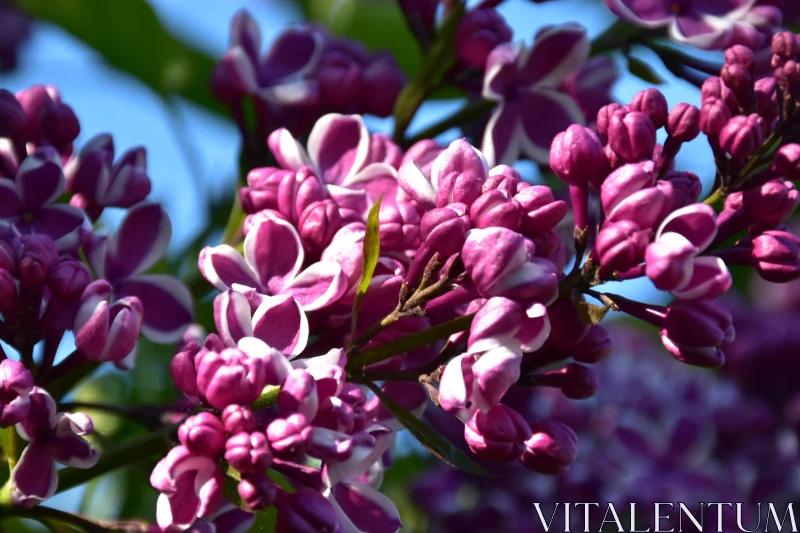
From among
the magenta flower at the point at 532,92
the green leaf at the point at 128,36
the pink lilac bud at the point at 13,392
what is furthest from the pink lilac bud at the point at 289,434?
the green leaf at the point at 128,36

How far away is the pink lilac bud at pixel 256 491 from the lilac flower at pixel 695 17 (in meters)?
0.73

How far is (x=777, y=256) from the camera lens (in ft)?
3.46

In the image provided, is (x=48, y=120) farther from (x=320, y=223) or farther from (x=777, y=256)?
(x=777, y=256)

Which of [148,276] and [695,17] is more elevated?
[695,17]

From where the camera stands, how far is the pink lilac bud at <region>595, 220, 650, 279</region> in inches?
39.4

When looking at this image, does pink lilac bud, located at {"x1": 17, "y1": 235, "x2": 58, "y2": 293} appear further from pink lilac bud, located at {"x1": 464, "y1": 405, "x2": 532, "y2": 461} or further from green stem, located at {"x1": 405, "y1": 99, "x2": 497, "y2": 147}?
green stem, located at {"x1": 405, "y1": 99, "x2": 497, "y2": 147}

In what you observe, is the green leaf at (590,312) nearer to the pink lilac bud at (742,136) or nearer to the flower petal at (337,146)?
the pink lilac bud at (742,136)

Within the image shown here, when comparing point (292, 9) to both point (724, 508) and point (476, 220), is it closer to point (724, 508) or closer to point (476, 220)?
point (724, 508)

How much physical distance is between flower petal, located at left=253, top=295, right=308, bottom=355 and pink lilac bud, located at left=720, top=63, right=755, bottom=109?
487 mm

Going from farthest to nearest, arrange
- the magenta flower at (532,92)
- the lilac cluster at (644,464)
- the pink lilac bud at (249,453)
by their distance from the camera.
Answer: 1. the lilac cluster at (644,464)
2. the magenta flower at (532,92)
3. the pink lilac bud at (249,453)

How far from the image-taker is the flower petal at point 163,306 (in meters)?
1.32

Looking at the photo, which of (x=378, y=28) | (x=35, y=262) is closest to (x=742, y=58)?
(x=35, y=262)

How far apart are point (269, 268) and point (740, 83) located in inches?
20.4

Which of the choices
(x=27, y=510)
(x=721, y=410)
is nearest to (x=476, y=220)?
(x=27, y=510)
